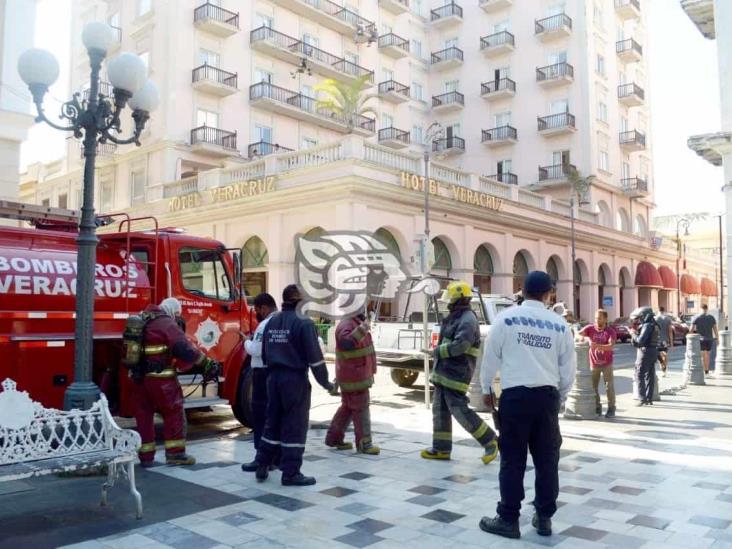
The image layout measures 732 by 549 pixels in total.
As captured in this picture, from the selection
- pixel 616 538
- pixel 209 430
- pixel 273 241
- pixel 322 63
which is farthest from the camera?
pixel 322 63

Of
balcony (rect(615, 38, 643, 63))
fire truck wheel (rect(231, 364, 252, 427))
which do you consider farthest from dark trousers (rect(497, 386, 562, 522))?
balcony (rect(615, 38, 643, 63))

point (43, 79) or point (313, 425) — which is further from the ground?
point (43, 79)

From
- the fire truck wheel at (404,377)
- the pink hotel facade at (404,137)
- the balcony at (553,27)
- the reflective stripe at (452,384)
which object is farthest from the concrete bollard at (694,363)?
the balcony at (553,27)

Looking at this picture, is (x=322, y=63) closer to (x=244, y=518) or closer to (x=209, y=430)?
(x=209, y=430)

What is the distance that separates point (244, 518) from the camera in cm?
537

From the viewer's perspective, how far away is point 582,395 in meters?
10.4

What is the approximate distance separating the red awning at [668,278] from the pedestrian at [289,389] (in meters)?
45.7

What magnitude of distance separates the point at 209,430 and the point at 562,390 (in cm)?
604

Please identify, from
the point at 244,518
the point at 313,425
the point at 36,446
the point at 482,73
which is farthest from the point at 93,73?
the point at 482,73

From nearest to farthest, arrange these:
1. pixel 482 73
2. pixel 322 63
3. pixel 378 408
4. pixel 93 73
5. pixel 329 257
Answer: pixel 93 73, pixel 378 408, pixel 329 257, pixel 322 63, pixel 482 73

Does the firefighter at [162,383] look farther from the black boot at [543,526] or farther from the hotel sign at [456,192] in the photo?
the hotel sign at [456,192]

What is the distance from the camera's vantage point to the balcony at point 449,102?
133 ft

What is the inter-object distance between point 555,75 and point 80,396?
35.7 meters

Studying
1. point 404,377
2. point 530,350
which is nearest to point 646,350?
point 404,377
